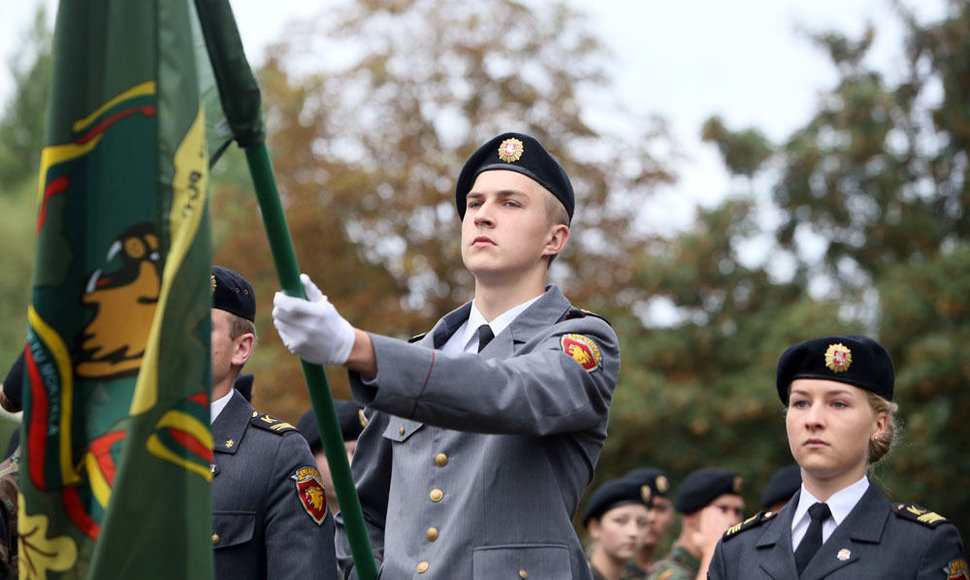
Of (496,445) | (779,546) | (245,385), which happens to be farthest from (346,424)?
(496,445)

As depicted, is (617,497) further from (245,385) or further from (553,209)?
(553,209)

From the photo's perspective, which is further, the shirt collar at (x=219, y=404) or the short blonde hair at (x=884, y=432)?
the short blonde hair at (x=884, y=432)

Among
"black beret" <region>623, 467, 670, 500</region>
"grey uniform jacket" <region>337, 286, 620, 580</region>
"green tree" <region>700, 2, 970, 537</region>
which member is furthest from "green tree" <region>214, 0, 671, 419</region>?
"grey uniform jacket" <region>337, 286, 620, 580</region>

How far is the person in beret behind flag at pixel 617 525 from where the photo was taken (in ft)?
29.4

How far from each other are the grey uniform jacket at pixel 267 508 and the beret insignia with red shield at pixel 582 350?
4.51 feet

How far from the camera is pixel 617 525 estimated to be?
29.7 feet

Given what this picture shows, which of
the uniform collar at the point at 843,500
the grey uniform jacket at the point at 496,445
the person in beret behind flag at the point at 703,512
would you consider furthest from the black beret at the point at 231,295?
the person in beret behind flag at the point at 703,512

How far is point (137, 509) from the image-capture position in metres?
2.78

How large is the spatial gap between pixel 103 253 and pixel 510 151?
1.60 meters

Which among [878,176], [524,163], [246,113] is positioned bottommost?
[246,113]

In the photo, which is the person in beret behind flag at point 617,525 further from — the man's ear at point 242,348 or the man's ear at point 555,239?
the man's ear at point 555,239

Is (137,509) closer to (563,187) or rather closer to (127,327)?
(127,327)

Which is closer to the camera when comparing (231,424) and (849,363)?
(231,424)

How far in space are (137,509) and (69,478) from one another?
0.26 m
